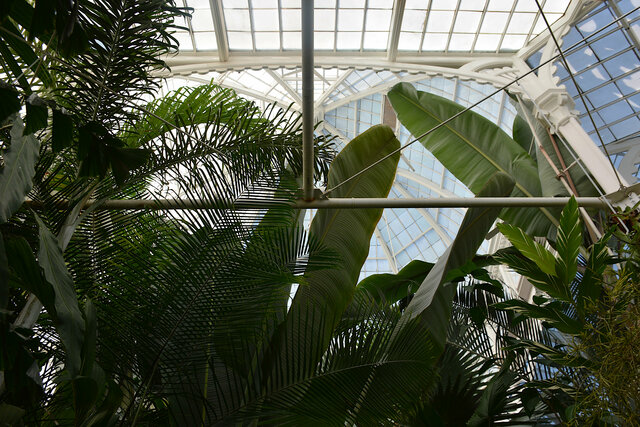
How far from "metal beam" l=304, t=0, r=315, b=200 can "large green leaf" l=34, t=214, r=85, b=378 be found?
1.52 metres

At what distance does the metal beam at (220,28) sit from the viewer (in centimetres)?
1039

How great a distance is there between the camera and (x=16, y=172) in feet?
6.74

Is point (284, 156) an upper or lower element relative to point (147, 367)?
upper

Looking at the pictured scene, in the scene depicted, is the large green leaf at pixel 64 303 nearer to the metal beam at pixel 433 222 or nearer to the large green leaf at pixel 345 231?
the large green leaf at pixel 345 231

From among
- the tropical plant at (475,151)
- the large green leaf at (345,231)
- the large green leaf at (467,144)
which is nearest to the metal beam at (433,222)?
the tropical plant at (475,151)

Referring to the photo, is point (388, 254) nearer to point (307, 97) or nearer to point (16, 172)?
point (307, 97)

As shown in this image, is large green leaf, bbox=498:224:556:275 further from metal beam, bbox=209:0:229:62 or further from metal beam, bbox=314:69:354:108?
metal beam, bbox=314:69:354:108

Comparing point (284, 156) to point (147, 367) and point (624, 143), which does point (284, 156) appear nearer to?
point (147, 367)

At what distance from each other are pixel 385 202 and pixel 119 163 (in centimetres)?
200

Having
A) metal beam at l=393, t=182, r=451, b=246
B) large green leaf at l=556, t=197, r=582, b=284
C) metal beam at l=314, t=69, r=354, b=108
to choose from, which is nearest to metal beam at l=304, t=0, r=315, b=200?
large green leaf at l=556, t=197, r=582, b=284

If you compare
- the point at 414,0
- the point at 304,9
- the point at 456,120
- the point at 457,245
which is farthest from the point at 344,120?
Result: the point at 304,9

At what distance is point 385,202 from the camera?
12.7 ft

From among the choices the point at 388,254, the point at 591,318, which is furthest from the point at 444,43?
the point at 388,254

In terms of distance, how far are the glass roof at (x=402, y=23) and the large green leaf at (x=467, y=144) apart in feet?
14.5
